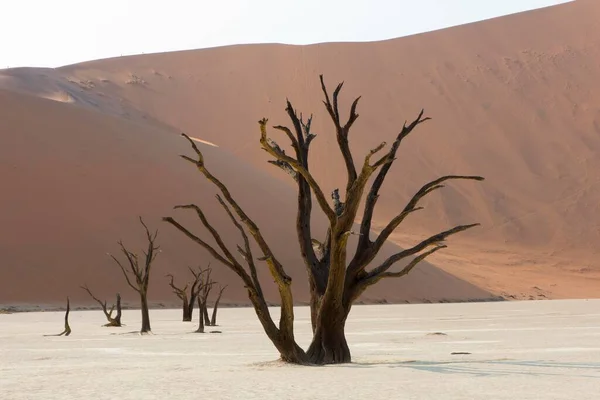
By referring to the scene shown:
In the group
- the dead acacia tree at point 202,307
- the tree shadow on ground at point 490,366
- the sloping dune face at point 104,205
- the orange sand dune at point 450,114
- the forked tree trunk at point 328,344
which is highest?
the orange sand dune at point 450,114

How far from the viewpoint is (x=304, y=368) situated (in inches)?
438

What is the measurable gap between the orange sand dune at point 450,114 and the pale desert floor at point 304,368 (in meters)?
29.6

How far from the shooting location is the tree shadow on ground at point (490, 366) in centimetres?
1018

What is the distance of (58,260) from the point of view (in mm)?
43531

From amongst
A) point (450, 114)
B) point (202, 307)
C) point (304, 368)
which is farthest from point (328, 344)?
point (450, 114)

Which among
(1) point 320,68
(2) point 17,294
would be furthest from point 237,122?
(2) point 17,294

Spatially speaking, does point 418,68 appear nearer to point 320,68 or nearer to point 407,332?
point 320,68

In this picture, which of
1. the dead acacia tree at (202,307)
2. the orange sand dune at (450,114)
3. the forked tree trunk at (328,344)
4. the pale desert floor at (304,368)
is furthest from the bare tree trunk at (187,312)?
the orange sand dune at (450,114)

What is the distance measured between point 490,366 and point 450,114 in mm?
63466

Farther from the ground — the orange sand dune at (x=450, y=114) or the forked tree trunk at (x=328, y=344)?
the orange sand dune at (x=450, y=114)

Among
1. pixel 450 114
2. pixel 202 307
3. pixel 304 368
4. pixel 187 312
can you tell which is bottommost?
pixel 304 368

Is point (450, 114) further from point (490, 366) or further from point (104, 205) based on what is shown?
point (490, 366)

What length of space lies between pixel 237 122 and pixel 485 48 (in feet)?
66.6

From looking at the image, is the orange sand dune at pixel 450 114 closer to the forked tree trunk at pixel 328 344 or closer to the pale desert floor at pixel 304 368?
the pale desert floor at pixel 304 368
